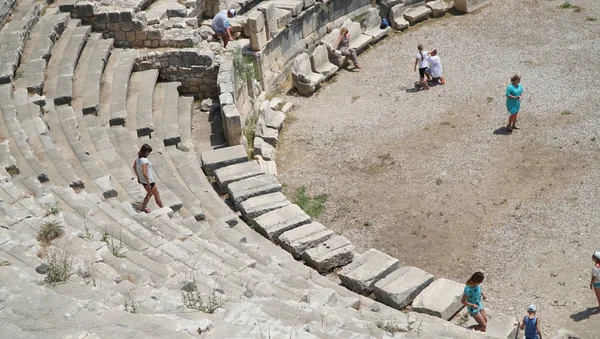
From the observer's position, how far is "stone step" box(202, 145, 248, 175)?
1567 centimetres

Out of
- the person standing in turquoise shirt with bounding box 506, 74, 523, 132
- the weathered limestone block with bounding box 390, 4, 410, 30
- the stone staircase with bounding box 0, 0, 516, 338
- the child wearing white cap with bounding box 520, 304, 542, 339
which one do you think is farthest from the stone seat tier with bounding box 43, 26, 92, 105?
the child wearing white cap with bounding box 520, 304, 542, 339

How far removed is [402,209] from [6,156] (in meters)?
6.93

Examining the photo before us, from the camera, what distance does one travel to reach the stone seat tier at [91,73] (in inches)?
641

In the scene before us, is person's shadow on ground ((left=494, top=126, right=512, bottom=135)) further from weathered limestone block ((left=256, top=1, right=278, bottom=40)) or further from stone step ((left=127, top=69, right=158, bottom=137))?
stone step ((left=127, top=69, right=158, bottom=137))

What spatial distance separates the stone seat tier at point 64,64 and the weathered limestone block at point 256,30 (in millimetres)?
3668

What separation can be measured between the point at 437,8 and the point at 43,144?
13310 millimetres

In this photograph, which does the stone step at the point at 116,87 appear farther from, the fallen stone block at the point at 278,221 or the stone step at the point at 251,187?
the fallen stone block at the point at 278,221

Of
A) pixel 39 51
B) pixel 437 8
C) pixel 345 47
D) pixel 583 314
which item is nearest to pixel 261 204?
pixel 583 314

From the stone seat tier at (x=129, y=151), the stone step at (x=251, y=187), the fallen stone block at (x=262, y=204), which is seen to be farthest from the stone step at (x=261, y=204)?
the stone seat tier at (x=129, y=151)

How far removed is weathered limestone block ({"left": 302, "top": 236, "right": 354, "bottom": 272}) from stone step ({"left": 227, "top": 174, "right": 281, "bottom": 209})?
1859 millimetres

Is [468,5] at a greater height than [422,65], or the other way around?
[422,65]

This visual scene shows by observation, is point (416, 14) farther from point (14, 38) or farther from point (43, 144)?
point (43, 144)

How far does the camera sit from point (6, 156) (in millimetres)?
13211

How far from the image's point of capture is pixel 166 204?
13656 mm
